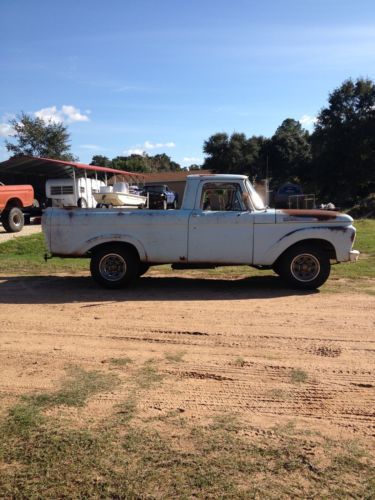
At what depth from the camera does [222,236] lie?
8.34m

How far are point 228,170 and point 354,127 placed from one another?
2053 cm

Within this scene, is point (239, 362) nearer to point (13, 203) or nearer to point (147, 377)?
point (147, 377)

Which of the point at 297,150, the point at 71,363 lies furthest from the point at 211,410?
the point at 297,150

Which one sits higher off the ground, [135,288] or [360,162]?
[360,162]

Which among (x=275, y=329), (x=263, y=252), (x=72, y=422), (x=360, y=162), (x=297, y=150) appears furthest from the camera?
(x=297, y=150)

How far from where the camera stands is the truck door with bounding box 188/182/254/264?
8.30 metres

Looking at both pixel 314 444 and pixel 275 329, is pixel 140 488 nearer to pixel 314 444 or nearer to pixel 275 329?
pixel 314 444

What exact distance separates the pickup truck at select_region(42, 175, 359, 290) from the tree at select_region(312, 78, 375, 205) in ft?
117

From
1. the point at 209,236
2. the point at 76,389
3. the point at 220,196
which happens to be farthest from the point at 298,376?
the point at 220,196

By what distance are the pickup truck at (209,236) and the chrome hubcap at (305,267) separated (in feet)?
0.03

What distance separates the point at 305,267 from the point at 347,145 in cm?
3812

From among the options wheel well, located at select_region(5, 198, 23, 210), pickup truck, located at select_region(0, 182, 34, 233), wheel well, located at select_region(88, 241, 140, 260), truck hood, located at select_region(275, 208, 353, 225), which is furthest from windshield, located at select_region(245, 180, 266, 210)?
wheel well, located at select_region(5, 198, 23, 210)

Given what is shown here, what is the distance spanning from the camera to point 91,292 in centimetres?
838

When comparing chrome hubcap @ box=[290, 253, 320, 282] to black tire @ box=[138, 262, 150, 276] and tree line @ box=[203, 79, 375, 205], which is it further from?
tree line @ box=[203, 79, 375, 205]
